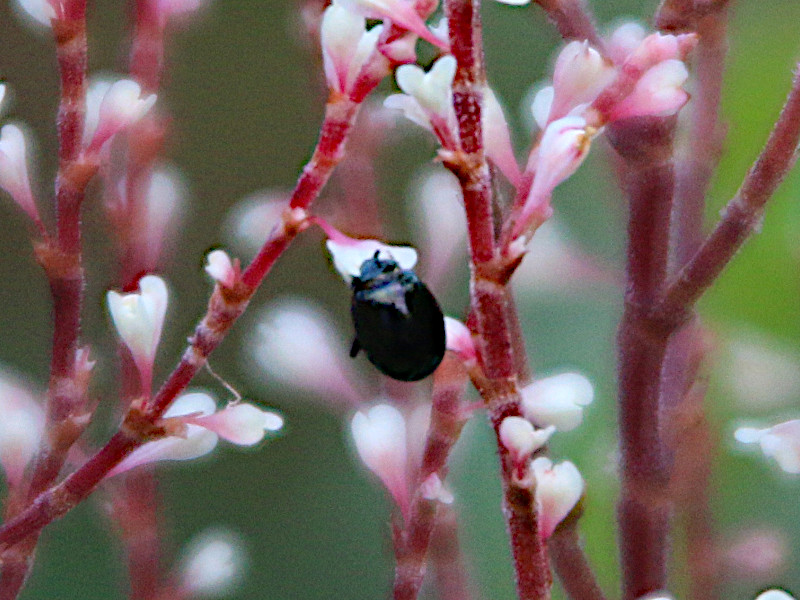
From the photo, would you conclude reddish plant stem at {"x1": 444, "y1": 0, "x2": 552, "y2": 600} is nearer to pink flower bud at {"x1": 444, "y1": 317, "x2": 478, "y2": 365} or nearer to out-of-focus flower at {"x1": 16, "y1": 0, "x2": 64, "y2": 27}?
pink flower bud at {"x1": 444, "y1": 317, "x2": 478, "y2": 365}

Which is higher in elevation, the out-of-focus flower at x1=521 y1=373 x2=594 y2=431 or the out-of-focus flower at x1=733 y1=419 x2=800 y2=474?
the out-of-focus flower at x1=521 y1=373 x2=594 y2=431

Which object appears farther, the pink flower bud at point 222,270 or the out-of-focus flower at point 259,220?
the out-of-focus flower at point 259,220

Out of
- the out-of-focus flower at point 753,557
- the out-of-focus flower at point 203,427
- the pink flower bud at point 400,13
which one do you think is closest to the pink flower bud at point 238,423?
the out-of-focus flower at point 203,427

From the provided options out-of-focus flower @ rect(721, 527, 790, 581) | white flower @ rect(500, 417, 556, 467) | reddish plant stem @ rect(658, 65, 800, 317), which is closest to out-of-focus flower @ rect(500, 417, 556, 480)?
white flower @ rect(500, 417, 556, 467)

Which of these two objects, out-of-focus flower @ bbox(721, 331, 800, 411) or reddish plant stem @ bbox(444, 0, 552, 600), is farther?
out-of-focus flower @ bbox(721, 331, 800, 411)

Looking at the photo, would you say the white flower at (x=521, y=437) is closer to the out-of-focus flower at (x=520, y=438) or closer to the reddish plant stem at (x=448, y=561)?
the out-of-focus flower at (x=520, y=438)

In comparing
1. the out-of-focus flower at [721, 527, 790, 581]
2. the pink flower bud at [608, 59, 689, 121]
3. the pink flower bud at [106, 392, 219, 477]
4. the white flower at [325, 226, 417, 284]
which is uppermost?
the pink flower bud at [608, 59, 689, 121]

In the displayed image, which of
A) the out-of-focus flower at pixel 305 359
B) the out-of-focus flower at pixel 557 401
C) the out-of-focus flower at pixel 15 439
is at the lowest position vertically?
the out-of-focus flower at pixel 305 359
